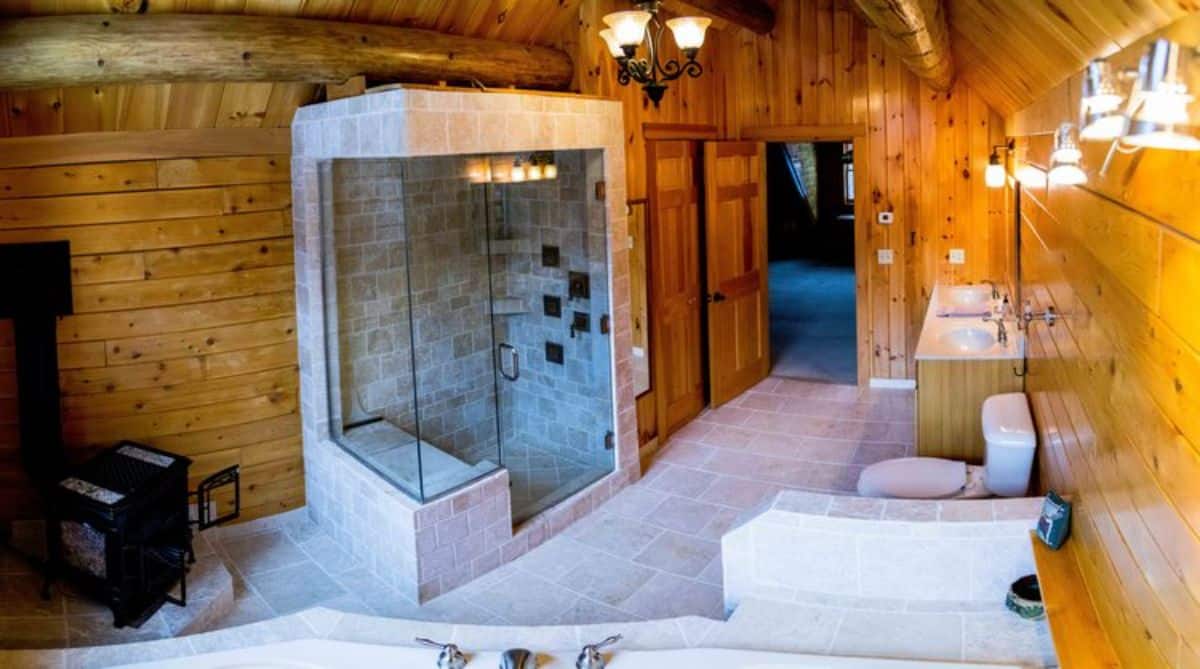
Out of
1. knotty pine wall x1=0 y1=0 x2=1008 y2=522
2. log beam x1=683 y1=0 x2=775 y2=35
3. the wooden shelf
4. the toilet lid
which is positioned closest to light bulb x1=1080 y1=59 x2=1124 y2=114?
the wooden shelf

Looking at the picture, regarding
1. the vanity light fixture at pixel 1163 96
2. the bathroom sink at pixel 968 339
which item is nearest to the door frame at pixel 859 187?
the bathroom sink at pixel 968 339

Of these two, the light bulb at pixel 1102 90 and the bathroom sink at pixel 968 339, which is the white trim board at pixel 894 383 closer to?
the bathroom sink at pixel 968 339

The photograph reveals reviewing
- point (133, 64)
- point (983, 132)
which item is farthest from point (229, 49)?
point (983, 132)

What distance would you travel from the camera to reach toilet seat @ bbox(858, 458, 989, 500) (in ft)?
13.9

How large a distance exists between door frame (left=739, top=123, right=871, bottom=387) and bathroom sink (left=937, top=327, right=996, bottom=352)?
5.68 ft

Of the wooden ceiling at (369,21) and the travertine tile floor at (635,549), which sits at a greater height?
the wooden ceiling at (369,21)

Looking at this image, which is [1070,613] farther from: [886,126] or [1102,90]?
[886,126]

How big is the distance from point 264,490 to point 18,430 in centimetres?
116

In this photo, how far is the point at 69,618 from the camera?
3.95 m

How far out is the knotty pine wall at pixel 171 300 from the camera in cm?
441

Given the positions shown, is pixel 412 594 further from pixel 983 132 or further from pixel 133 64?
pixel 983 132

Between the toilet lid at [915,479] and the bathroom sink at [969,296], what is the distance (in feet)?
6.33

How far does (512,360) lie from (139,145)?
2.24m

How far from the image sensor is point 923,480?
434 centimetres
